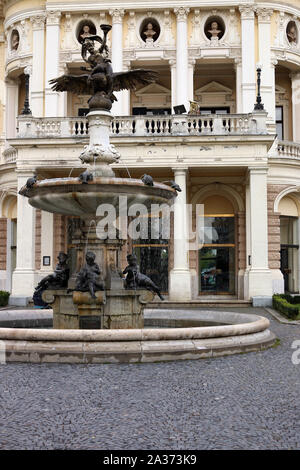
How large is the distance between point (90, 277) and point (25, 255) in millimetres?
15126

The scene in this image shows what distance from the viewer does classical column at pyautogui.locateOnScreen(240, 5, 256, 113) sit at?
2845cm

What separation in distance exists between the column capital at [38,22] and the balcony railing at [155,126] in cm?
720

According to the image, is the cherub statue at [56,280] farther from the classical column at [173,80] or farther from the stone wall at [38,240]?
the classical column at [173,80]

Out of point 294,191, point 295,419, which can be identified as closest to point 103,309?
point 295,419

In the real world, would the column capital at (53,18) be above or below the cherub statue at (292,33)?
above

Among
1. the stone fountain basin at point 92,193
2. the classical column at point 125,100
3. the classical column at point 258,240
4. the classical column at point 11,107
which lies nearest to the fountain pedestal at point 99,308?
the stone fountain basin at point 92,193

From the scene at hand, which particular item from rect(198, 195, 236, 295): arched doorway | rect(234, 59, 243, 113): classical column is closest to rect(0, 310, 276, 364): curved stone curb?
rect(198, 195, 236, 295): arched doorway

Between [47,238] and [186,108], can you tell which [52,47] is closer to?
[186,108]

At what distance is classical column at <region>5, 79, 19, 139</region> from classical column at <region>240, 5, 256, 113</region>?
12.7 m

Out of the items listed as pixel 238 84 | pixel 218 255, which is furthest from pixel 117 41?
pixel 218 255

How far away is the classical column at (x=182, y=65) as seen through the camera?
2873 cm

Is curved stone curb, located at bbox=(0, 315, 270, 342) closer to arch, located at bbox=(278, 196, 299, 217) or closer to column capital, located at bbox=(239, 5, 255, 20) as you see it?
arch, located at bbox=(278, 196, 299, 217)

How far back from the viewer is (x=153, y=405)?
21.9ft

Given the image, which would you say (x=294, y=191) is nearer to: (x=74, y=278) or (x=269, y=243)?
(x=269, y=243)
